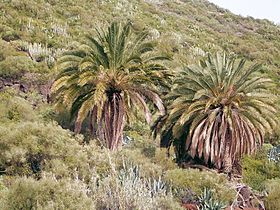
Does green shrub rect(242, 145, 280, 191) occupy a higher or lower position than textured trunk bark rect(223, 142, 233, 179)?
lower

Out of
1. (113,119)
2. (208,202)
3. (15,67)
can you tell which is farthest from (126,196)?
(15,67)

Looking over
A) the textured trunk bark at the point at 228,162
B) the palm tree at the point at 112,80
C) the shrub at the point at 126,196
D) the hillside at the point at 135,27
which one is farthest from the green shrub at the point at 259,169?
the shrub at the point at 126,196

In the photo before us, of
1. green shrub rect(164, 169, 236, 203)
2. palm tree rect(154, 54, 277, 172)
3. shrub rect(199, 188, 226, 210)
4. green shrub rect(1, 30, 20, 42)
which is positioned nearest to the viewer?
shrub rect(199, 188, 226, 210)

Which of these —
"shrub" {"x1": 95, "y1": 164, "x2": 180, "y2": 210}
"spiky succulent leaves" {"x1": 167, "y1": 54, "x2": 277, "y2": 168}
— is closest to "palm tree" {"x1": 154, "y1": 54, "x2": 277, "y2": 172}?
"spiky succulent leaves" {"x1": 167, "y1": 54, "x2": 277, "y2": 168}

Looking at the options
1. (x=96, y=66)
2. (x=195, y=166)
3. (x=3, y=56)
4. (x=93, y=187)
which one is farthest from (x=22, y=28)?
(x=93, y=187)

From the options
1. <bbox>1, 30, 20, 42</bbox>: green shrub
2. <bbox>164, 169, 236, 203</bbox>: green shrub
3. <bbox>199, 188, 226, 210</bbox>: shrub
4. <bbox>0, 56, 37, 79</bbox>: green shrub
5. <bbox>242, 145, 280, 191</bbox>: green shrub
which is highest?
<bbox>1, 30, 20, 42</bbox>: green shrub

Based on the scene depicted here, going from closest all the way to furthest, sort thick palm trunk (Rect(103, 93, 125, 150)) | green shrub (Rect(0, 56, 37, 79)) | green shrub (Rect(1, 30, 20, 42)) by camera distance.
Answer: thick palm trunk (Rect(103, 93, 125, 150)) → green shrub (Rect(0, 56, 37, 79)) → green shrub (Rect(1, 30, 20, 42))

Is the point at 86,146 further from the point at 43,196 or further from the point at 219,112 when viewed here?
the point at 219,112

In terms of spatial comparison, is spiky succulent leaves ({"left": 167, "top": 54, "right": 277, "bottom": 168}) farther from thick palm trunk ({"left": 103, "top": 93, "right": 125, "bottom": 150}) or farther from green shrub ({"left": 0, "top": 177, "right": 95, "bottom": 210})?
green shrub ({"left": 0, "top": 177, "right": 95, "bottom": 210})

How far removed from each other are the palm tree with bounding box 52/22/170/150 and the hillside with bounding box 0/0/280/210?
243 mm

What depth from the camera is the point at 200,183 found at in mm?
17672

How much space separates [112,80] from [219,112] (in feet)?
14.9

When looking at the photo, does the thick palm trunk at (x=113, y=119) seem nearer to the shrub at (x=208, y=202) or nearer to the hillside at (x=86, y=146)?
the hillside at (x=86, y=146)

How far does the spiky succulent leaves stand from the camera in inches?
851
